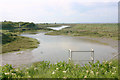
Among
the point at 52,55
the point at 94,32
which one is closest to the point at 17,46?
the point at 52,55

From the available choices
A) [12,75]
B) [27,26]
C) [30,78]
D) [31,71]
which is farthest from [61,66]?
[27,26]

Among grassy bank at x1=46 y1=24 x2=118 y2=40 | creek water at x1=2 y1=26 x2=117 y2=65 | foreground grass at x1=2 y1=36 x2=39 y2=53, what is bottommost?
creek water at x1=2 y1=26 x2=117 y2=65

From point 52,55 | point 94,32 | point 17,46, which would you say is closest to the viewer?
point 52,55

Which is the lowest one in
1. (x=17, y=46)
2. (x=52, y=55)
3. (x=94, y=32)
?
(x=52, y=55)

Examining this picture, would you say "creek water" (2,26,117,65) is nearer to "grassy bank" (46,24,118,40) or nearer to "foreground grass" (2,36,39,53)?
"foreground grass" (2,36,39,53)

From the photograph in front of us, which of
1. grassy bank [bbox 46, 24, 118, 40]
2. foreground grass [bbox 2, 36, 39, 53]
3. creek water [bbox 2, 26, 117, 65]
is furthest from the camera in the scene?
grassy bank [bbox 46, 24, 118, 40]

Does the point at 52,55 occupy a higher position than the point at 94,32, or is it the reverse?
the point at 94,32

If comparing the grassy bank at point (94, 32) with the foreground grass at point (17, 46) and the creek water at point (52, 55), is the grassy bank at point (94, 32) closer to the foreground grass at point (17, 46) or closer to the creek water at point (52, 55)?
the creek water at point (52, 55)

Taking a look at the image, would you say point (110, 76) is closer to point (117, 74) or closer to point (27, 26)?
point (117, 74)

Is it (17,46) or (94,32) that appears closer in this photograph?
(17,46)

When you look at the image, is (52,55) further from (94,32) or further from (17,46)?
(94,32)

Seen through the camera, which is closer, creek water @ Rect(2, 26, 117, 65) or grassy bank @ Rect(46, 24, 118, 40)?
creek water @ Rect(2, 26, 117, 65)

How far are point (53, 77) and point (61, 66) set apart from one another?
133 cm

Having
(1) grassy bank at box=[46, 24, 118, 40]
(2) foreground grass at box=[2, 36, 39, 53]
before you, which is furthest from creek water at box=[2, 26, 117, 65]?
(1) grassy bank at box=[46, 24, 118, 40]
